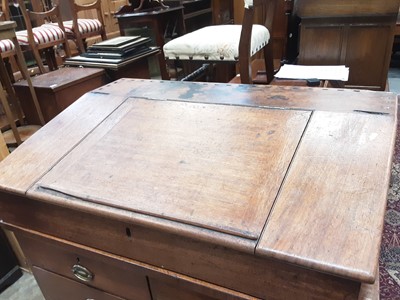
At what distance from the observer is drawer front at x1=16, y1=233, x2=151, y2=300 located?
28.4 inches

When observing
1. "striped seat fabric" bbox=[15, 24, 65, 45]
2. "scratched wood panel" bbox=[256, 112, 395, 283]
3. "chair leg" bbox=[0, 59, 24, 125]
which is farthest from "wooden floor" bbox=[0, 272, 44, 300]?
"striped seat fabric" bbox=[15, 24, 65, 45]

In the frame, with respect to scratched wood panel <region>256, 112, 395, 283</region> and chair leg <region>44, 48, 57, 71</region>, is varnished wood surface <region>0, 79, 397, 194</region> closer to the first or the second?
scratched wood panel <region>256, 112, 395, 283</region>

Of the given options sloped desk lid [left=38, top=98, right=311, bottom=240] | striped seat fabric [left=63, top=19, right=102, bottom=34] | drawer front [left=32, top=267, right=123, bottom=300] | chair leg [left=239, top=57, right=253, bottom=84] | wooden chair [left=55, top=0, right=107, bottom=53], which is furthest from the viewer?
striped seat fabric [left=63, top=19, right=102, bottom=34]

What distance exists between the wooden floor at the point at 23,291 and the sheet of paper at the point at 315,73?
1471 millimetres

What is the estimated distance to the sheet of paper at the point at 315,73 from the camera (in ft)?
5.36

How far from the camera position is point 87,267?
2.60 ft

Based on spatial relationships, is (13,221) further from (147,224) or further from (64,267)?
(147,224)

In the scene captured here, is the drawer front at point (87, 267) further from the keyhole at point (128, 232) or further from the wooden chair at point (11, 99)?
the wooden chair at point (11, 99)

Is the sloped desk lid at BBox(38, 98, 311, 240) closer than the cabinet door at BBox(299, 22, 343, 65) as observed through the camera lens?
Yes

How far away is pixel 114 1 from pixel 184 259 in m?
4.73

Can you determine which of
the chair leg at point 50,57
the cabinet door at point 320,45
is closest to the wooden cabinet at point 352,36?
the cabinet door at point 320,45

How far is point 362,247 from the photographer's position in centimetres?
46

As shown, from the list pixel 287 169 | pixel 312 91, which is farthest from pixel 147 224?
pixel 312 91

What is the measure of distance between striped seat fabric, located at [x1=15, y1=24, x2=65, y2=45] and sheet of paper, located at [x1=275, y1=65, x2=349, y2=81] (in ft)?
6.58
